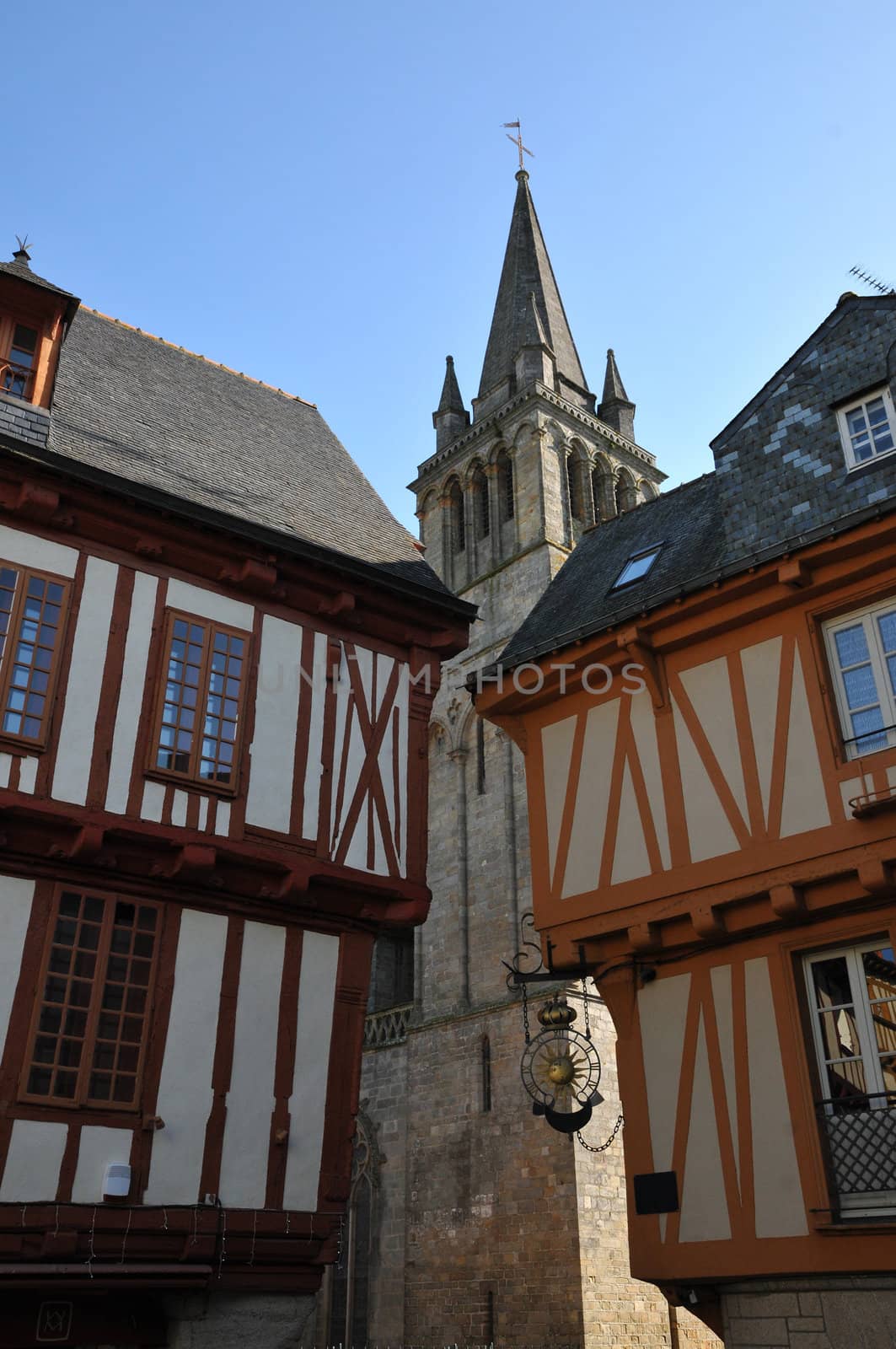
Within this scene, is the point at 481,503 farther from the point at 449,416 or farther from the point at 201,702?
the point at 201,702

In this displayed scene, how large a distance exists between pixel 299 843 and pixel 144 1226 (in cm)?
279

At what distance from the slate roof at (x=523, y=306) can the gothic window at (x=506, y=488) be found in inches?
117

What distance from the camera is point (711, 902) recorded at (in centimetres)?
854

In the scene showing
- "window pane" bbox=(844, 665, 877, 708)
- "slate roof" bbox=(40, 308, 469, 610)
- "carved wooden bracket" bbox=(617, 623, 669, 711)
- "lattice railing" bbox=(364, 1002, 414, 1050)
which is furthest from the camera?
"lattice railing" bbox=(364, 1002, 414, 1050)

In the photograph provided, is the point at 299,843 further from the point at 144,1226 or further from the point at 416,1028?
the point at 416,1028

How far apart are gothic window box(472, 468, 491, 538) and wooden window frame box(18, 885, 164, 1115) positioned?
74.9 ft

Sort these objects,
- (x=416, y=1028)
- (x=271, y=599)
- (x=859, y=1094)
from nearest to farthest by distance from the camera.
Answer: (x=859, y=1094) < (x=271, y=599) < (x=416, y=1028)

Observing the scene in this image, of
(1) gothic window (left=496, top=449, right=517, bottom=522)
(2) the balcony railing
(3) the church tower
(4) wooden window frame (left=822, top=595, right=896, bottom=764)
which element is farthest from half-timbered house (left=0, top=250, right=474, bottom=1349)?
(1) gothic window (left=496, top=449, right=517, bottom=522)

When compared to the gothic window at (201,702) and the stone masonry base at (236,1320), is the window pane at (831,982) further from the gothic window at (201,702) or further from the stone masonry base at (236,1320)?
the gothic window at (201,702)

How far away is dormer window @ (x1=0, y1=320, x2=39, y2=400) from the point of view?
9352 millimetres

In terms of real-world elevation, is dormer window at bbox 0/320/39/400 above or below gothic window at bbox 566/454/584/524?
below

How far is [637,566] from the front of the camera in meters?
11.2

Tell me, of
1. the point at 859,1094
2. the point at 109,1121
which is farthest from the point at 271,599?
the point at 859,1094

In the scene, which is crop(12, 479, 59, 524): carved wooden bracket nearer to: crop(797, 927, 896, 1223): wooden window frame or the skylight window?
the skylight window
